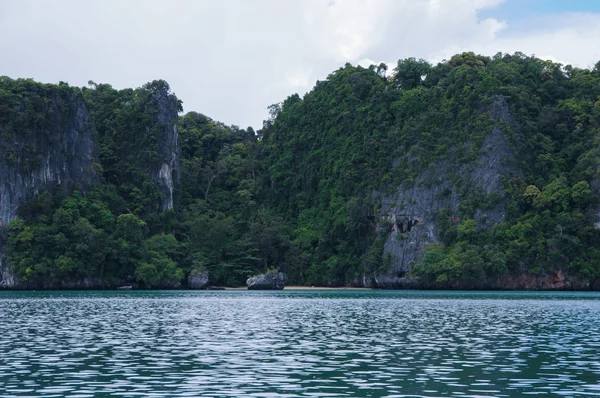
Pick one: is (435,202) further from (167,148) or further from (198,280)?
(167,148)

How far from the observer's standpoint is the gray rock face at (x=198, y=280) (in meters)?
95.6

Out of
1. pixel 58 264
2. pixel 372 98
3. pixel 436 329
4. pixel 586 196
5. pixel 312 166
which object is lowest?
pixel 436 329

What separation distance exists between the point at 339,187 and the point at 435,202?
702 inches

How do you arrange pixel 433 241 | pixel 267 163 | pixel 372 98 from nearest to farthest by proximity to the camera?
pixel 433 241 < pixel 372 98 < pixel 267 163

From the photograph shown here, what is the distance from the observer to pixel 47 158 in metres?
96.6

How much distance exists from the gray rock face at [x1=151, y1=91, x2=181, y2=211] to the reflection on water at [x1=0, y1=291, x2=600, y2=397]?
2790 inches

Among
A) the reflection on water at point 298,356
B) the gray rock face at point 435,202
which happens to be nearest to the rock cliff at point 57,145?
the gray rock face at point 435,202

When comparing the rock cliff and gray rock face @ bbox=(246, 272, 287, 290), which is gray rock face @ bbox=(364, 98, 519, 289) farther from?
the rock cliff

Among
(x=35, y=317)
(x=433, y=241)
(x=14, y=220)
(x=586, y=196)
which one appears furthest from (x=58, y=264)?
(x=586, y=196)

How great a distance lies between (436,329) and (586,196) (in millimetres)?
63357

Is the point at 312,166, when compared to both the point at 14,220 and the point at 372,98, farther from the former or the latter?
the point at 14,220

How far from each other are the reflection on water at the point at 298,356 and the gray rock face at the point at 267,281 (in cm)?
5557

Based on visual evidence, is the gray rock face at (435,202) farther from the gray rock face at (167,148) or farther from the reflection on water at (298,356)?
the reflection on water at (298,356)

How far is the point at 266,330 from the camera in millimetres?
31203
